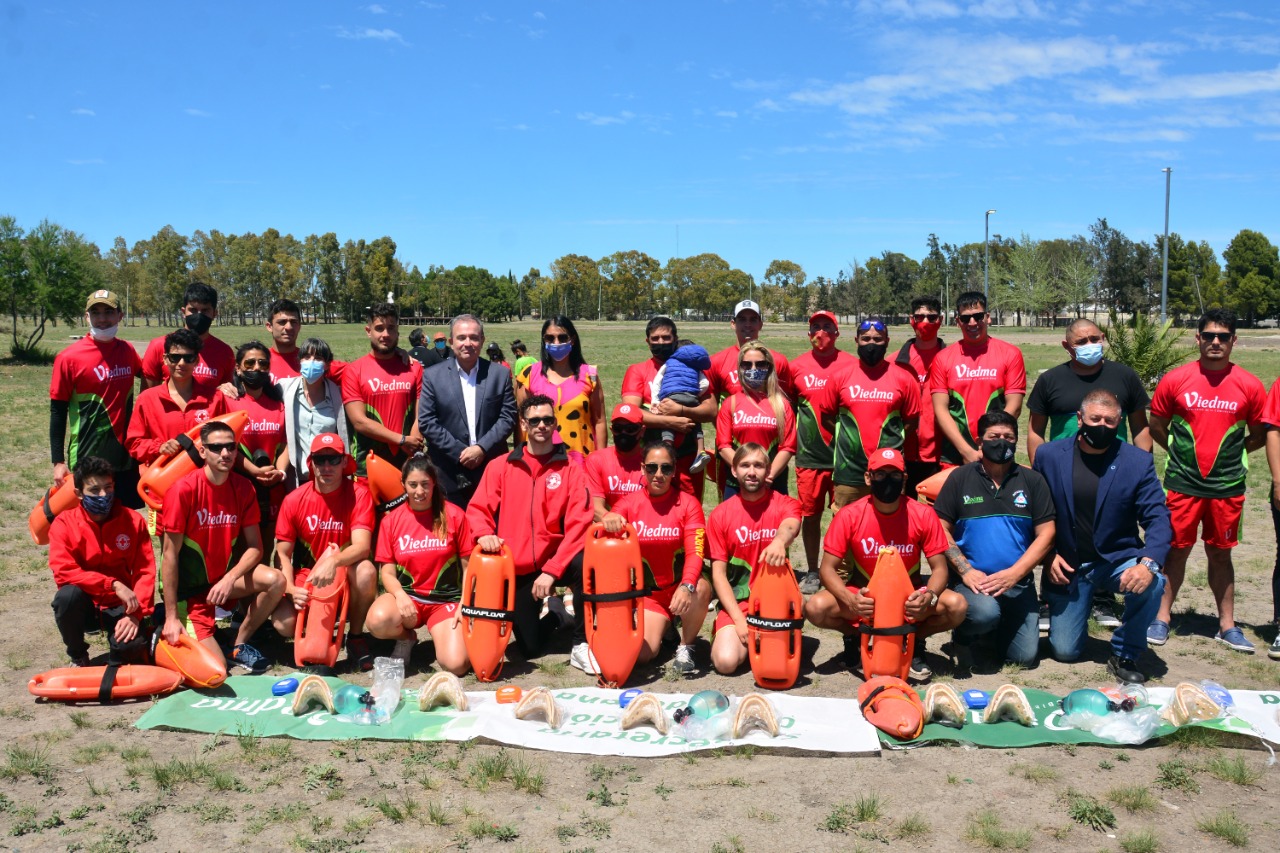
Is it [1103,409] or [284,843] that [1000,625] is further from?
[284,843]

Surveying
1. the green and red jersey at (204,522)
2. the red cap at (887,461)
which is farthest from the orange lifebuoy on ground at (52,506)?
the red cap at (887,461)

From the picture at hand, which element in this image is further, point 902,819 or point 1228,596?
point 1228,596

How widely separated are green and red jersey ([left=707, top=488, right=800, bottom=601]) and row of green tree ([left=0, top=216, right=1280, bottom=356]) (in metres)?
44.2

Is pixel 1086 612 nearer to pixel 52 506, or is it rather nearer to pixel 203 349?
Result: pixel 203 349

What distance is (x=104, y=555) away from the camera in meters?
6.05

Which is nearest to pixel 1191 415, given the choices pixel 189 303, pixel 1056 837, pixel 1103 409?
pixel 1103 409

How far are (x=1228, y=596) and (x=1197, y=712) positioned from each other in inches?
76.3

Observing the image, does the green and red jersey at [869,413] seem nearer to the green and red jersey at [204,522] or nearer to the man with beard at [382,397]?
the man with beard at [382,397]

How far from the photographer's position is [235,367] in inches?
292

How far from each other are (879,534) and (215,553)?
4.31 meters

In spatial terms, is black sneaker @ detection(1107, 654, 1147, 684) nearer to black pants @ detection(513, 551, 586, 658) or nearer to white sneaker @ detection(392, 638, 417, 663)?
black pants @ detection(513, 551, 586, 658)

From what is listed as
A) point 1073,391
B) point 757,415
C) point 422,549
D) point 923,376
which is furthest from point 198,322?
point 1073,391

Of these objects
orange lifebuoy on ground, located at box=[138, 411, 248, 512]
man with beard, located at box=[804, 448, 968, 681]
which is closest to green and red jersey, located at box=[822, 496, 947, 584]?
man with beard, located at box=[804, 448, 968, 681]

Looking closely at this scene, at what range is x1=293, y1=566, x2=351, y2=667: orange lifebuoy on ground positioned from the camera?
6043mm
